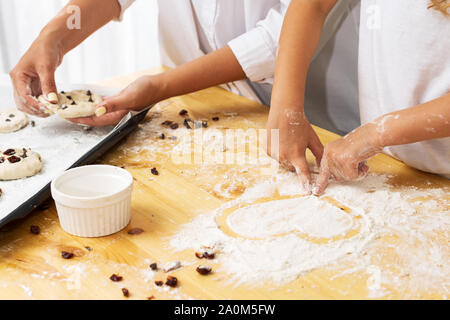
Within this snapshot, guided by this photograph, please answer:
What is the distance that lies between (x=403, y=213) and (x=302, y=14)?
19.8 inches

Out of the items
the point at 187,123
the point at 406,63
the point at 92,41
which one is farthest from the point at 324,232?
the point at 92,41

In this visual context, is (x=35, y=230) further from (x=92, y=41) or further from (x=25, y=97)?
(x=92, y=41)

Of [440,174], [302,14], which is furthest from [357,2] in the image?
[440,174]

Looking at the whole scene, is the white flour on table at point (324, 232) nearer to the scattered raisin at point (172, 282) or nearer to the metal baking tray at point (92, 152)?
the scattered raisin at point (172, 282)

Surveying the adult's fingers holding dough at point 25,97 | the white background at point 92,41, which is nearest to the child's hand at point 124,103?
the adult's fingers holding dough at point 25,97

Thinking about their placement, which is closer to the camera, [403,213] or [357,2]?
[403,213]

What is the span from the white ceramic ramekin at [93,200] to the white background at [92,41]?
5.81 feet

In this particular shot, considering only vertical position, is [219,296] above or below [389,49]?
below

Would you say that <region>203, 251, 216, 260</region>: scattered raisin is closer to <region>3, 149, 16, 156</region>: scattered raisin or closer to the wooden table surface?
the wooden table surface

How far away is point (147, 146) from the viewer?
1159mm

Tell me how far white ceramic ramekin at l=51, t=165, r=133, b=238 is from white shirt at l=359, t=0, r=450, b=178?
0.58 metres
